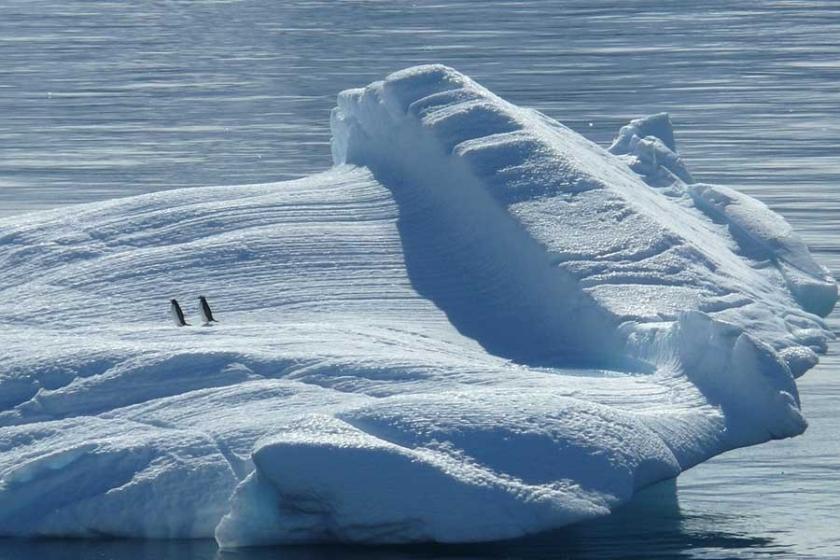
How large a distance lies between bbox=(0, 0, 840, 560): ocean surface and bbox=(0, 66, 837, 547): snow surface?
24cm

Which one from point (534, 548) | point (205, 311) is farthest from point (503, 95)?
point (534, 548)

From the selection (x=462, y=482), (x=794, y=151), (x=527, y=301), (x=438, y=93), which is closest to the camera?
(x=462, y=482)

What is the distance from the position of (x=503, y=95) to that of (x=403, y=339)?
14838 mm

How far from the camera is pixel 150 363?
30.3 feet

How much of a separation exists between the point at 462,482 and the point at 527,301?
8.81 ft

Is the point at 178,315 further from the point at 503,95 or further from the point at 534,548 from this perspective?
the point at 503,95

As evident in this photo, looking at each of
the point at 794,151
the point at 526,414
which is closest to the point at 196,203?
the point at 526,414

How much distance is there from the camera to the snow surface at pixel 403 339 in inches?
324

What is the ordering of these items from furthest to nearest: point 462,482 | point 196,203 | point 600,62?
point 600,62 → point 196,203 → point 462,482

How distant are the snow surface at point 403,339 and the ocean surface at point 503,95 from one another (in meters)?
0.24

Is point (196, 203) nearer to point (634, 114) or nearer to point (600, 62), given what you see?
point (634, 114)

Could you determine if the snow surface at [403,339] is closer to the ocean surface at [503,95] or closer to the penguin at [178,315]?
the penguin at [178,315]

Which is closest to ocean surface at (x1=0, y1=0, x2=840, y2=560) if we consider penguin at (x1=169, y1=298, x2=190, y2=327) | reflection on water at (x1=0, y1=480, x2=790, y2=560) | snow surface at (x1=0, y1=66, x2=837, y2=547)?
reflection on water at (x1=0, y1=480, x2=790, y2=560)

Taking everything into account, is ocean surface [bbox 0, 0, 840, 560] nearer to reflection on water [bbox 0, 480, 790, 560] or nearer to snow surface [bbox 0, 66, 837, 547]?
reflection on water [bbox 0, 480, 790, 560]
